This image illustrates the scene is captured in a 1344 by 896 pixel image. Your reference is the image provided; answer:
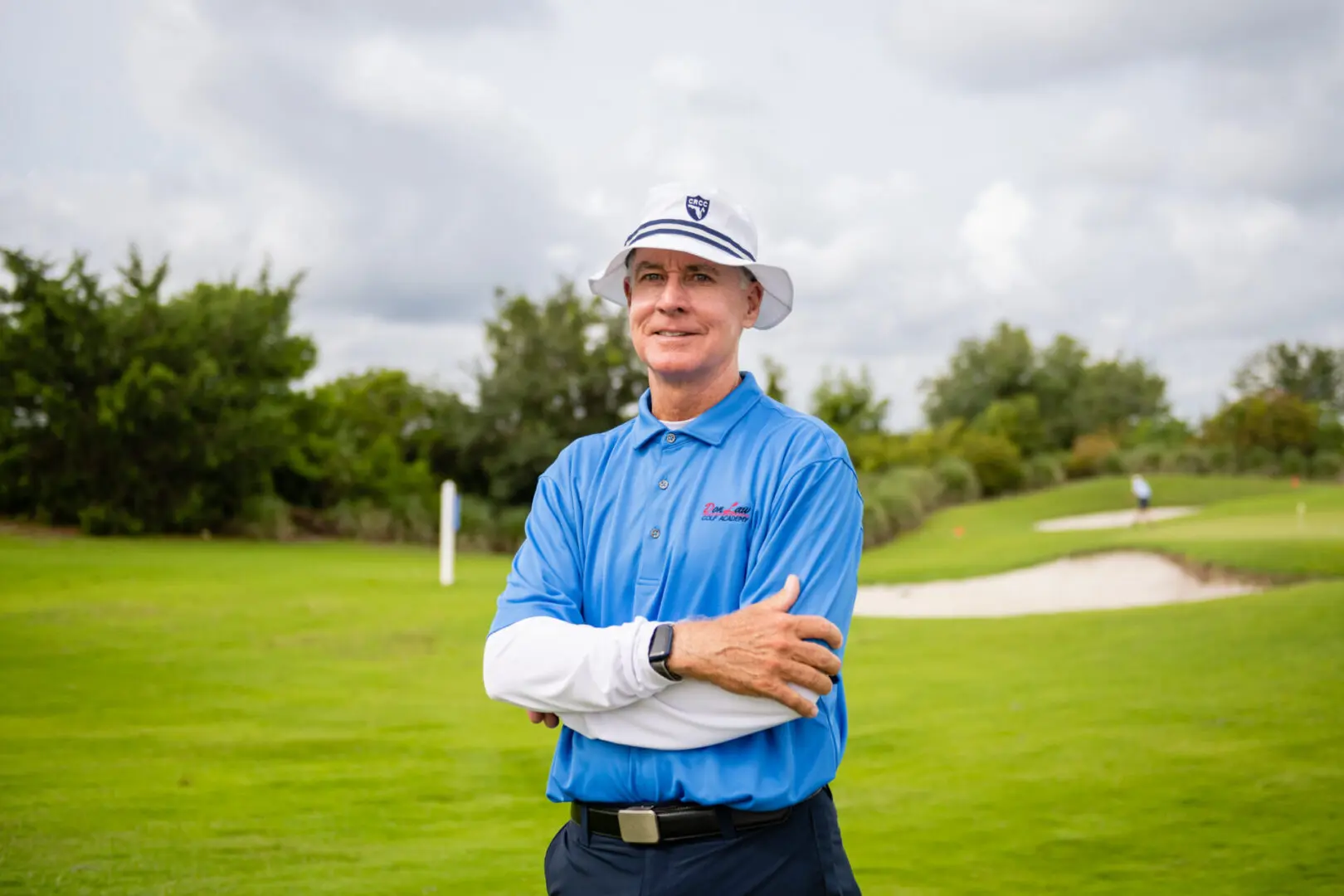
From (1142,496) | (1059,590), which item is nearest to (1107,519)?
(1142,496)

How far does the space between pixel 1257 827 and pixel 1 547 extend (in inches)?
770

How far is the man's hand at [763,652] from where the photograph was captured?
219 centimetres

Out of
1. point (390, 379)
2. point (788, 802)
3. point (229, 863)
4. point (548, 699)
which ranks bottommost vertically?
point (229, 863)

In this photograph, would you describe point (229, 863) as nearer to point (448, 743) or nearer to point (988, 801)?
point (448, 743)

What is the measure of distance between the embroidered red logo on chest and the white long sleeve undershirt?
10.5 inches

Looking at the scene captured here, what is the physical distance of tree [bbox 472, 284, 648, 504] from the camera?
106ft

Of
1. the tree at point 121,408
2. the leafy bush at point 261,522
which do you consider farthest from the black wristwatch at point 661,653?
the leafy bush at point 261,522

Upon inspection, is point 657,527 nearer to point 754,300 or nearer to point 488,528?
point 754,300

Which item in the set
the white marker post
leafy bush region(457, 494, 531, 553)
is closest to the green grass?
the white marker post

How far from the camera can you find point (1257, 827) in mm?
5398

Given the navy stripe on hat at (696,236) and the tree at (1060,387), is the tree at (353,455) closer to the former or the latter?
the navy stripe on hat at (696,236)

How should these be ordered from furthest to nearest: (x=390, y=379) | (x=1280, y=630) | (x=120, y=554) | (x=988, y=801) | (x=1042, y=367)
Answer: (x=1042, y=367) → (x=390, y=379) → (x=120, y=554) → (x=1280, y=630) → (x=988, y=801)

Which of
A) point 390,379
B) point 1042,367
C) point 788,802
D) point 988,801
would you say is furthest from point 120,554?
point 1042,367

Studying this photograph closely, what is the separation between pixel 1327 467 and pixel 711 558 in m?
47.3
